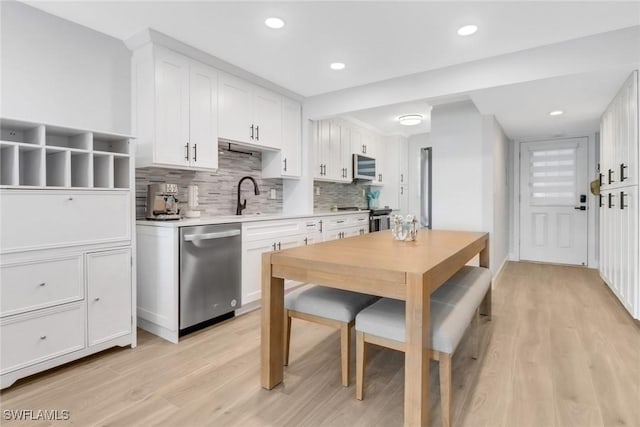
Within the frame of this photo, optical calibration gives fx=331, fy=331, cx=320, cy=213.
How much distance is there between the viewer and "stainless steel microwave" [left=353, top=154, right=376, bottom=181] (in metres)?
5.16

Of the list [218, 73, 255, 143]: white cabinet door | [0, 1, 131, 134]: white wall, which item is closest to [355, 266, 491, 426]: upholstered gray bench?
[218, 73, 255, 143]: white cabinet door

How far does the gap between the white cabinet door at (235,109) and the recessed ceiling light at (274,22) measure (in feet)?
2.92

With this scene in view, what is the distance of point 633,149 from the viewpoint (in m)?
2.68

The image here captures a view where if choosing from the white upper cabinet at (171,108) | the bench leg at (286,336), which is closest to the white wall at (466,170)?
the bench leg at (286,336)

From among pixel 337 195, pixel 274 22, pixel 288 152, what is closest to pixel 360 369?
pixel 274 22

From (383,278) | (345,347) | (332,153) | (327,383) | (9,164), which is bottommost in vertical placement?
(327,383)

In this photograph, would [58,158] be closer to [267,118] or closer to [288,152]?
[267,118]

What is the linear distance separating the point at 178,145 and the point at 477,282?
8.38ft

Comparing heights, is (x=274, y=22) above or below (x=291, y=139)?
above

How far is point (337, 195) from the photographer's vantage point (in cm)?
538

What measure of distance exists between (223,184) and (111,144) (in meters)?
1.16

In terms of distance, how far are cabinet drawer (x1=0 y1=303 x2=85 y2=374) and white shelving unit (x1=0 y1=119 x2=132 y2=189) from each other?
0.76m

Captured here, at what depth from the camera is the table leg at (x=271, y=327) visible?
1792mm

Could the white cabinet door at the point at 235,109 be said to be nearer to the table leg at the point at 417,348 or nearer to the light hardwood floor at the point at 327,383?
the light hardwood floor at the point at 327,383
